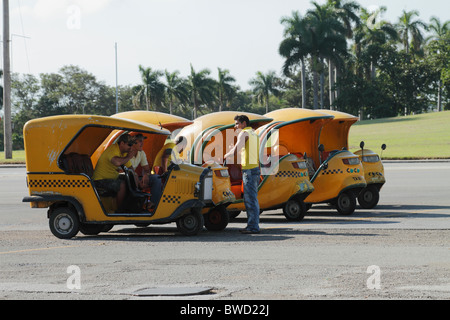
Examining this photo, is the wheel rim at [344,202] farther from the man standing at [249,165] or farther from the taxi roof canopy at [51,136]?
the taxi roof canopy at [51,136]

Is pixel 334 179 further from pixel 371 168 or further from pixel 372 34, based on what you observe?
pixel 372 34

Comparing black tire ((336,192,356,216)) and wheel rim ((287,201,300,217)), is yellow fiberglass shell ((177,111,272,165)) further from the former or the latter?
black tire ((336,192,356,216))

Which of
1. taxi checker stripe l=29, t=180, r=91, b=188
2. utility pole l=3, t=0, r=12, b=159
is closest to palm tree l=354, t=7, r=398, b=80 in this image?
utility pole l=3, t=0, r=12, b=159

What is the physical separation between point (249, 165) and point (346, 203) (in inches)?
139

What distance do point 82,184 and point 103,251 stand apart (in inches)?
70.7

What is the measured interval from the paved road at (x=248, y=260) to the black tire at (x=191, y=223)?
143 millimetres

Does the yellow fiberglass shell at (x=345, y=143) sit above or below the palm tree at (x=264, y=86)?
below

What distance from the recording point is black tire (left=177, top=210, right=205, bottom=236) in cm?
1123

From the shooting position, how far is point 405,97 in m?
87.9

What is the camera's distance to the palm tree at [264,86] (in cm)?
10669

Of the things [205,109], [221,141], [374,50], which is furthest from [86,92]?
[221,141]

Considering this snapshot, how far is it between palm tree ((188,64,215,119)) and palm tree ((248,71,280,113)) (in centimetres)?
1255

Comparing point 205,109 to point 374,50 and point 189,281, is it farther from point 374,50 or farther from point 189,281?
point 189,281

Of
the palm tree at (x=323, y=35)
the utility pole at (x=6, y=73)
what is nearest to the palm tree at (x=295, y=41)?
the palm tree at (x=323, y=35)
